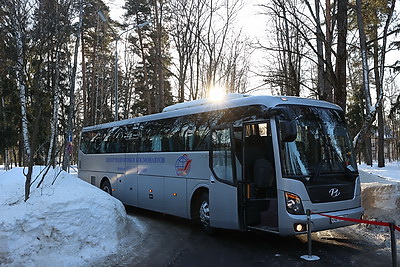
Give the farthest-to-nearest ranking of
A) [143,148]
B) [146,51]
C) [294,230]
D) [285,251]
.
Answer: [146,51] < [143,148] < [285,251] < [294,230]

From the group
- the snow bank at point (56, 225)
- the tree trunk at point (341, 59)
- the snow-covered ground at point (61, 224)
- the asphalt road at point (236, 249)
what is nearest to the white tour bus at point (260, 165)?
the asphalt road at point (236, 249)

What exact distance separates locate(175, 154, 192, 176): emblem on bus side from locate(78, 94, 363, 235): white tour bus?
27 mm

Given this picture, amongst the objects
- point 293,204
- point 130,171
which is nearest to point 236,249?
point 293,204

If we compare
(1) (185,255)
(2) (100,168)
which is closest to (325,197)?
(1) (185,255)

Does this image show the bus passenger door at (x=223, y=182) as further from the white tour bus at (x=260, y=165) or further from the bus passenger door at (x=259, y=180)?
the bus passenger door at (x=259, y=180)

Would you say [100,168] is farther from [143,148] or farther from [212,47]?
[212,47]

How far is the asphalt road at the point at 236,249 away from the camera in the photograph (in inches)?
255

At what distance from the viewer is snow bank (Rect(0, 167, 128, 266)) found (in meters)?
6.18

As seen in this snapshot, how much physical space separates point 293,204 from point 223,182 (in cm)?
184

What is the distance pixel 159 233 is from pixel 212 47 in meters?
16.5

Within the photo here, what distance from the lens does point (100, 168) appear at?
14.6 metres

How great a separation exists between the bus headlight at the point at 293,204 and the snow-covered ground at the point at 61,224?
220 cm

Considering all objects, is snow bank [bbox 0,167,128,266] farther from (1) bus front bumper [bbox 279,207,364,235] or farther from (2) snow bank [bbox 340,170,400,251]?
(2) snow bank [bbox 340,170,400,251]

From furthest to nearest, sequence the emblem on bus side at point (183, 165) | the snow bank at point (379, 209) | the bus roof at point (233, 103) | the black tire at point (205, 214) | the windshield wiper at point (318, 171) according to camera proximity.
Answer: the emblem on bus side at point (183, 165) < the black tire at point (205, 214) < the snow bank at point (379, 209) < the bus roof at point (233, 103) < the windshield wiper at point (318, 171)
